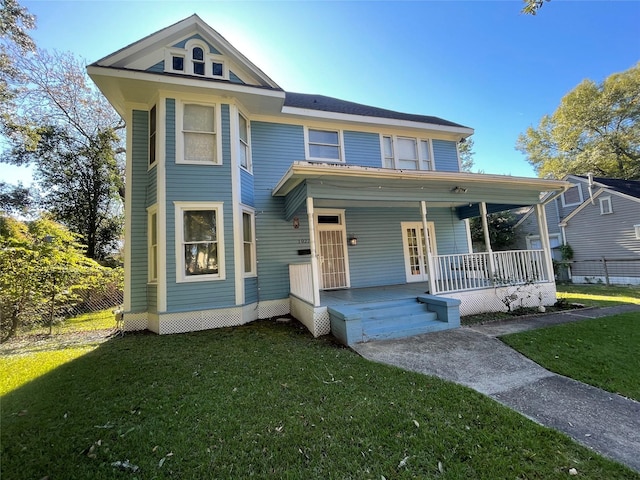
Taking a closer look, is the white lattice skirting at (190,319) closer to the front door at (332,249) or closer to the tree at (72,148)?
the front door at (332,249)

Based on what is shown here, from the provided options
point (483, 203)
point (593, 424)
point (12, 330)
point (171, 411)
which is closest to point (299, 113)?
point (483, 203)

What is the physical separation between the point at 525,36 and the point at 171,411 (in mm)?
13953

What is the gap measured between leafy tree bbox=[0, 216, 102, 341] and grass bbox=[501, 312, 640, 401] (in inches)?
432

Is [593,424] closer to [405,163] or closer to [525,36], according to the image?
[405,163]

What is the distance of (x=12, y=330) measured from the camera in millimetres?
7148

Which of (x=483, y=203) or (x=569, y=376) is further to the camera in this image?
(x=483, y=203)

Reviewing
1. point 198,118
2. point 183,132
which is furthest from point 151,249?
point 198,118

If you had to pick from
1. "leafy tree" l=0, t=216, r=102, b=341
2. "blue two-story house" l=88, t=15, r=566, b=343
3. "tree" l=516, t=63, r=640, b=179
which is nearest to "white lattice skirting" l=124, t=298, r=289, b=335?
"blue two-story house" l=88, t=15, r=566, b=343

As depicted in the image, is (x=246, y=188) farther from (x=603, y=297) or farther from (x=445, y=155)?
(x=603, y=297)

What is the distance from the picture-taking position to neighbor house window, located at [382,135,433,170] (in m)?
9.79

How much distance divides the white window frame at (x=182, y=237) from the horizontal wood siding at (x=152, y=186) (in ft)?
2.33

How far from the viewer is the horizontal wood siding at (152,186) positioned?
6893mm

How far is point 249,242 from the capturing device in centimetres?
771

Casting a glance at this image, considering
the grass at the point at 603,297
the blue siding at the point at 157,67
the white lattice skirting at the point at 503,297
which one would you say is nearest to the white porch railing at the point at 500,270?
the white lattice skirting at the point at 503,297
